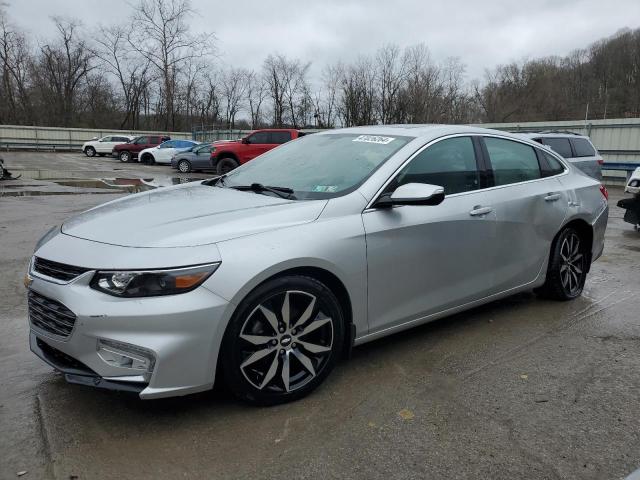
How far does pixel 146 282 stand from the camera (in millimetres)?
2594

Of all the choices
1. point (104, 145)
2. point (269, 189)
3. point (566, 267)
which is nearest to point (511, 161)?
point (566, 267)

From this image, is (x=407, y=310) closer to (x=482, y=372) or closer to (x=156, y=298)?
(x=482, y=372)

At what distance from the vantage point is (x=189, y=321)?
102 inches

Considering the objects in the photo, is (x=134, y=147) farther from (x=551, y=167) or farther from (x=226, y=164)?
(x=551, y=167)

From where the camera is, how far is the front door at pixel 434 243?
133 inches

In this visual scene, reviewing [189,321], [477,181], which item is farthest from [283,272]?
[477,181]

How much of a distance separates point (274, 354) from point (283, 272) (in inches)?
18.1

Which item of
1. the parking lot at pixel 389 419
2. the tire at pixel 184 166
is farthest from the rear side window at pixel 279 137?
the parking lot at pixel 389 419

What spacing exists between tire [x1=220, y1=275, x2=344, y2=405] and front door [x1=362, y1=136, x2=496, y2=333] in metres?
0.38

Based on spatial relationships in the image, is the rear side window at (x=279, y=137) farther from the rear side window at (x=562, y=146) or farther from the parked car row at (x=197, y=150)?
the rear side window at (x=562, y=146)

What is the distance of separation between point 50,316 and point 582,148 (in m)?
12.9

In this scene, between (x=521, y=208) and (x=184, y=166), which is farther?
(x=184, y=166)

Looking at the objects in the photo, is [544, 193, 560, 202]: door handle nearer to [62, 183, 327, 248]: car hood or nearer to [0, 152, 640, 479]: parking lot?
[0, 152, 640, 479]: parking lot

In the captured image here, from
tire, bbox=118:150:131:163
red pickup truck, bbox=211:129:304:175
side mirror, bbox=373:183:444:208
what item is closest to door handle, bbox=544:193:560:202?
side mirror, bbox=373:183:444:208
